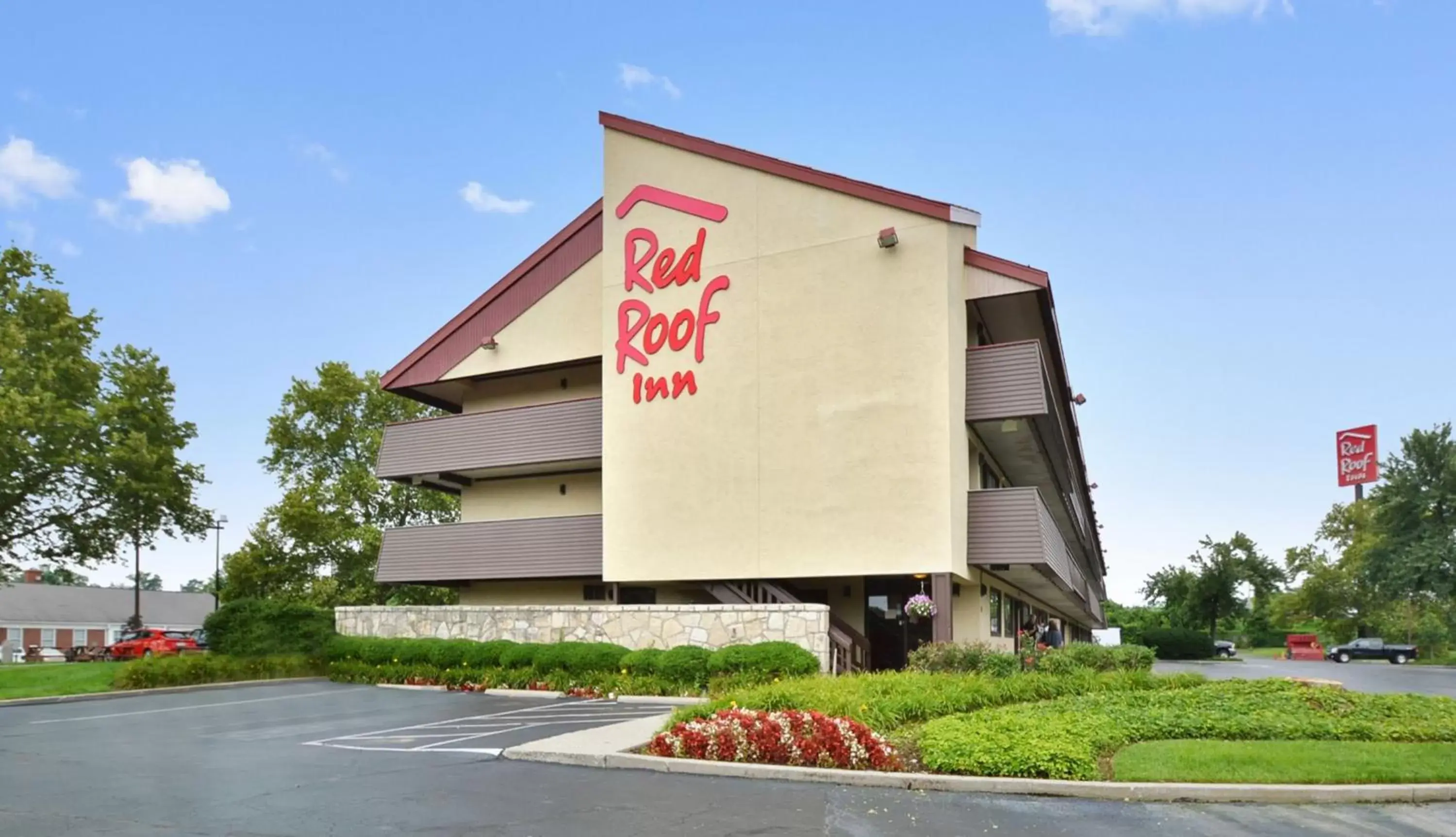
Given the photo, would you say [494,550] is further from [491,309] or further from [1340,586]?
[1340,586]

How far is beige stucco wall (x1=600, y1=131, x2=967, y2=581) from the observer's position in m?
23.5

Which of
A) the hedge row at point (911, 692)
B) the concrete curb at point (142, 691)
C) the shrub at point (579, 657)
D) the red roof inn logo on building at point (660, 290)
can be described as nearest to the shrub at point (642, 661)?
the shrub at point (579, 657)

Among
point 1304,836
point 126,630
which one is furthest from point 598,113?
point 126,630

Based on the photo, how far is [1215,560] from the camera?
7225 centimetres

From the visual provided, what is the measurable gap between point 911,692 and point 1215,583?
204ft

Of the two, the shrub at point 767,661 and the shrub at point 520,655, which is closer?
the shrub at point 767,661

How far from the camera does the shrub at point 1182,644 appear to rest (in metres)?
63.0

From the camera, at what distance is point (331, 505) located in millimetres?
48375

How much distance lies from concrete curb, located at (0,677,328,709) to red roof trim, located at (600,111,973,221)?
1658cm

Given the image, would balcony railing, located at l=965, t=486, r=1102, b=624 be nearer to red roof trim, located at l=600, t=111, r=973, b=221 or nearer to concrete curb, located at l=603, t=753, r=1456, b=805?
red roof trim, located at l=600, t=111, r=973, b=221

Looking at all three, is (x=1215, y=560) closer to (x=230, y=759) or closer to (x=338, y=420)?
(x=338, y=420)

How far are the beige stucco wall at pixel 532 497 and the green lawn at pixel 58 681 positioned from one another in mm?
9900

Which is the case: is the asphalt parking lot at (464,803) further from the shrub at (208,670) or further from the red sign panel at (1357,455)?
the red sign panel at (1357,455)

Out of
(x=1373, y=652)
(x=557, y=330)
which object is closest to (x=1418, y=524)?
(x=1373, y=652)
